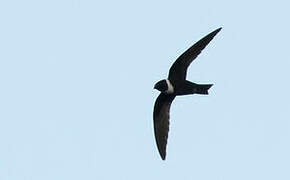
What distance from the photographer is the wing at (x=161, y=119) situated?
25.0m

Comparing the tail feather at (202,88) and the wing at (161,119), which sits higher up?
the tail feather at (202,88)

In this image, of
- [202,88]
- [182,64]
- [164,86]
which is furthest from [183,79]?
[202,88]

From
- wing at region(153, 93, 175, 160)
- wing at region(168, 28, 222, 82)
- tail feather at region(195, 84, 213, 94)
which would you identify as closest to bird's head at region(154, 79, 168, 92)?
wing at region(168, 28, 222, 82)

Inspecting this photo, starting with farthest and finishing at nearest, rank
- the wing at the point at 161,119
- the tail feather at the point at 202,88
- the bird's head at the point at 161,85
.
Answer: the wing at the point at 161,119, the bird's head at the point at 161,85, the tail feather at the point at 202,88

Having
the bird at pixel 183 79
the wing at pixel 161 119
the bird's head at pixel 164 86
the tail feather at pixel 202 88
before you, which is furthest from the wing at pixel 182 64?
the wing at pixel 161 119

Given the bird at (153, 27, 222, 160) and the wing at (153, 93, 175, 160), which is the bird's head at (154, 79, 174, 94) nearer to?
the bird at (153, 27, 222, 160)

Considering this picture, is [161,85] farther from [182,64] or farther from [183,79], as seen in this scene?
[182,64]

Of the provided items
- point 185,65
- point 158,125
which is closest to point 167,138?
point 158,125

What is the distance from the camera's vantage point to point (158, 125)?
25188 millimetres

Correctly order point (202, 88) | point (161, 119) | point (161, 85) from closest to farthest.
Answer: point (202, 88) < point (161, 85) < point (161, 119)

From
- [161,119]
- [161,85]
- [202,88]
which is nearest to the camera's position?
[202,88]

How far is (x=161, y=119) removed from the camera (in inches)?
992

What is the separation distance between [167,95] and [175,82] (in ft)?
3.61

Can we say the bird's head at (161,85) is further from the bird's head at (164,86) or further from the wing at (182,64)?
the wing at (182,64)
